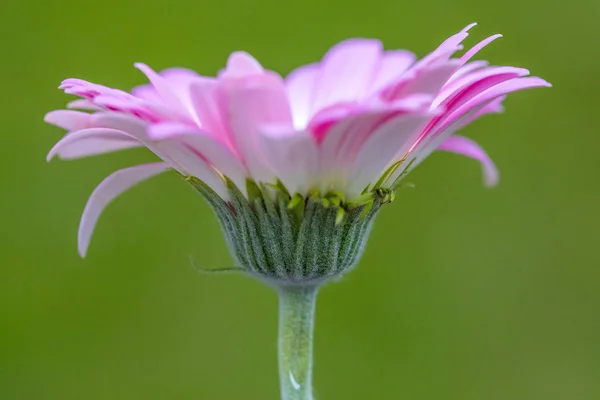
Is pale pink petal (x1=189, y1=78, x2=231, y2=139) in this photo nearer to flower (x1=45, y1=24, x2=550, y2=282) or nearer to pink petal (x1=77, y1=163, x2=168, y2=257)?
flower (x1=45, y1=24, x2=550, y2=282)

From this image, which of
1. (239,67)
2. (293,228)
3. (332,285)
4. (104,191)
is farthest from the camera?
(332,285)

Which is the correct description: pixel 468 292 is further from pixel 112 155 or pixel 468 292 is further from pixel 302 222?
pixel 302 222

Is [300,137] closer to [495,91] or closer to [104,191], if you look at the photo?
[495,91]

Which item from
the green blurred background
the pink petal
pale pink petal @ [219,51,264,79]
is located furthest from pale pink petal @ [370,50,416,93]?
the green blurred background

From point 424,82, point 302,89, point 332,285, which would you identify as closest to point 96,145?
point 302,89

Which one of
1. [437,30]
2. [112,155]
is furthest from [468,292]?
[112,155]

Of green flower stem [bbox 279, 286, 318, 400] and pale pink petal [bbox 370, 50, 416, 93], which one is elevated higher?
pale pink petal [bbox 370, 50, 416, 93]

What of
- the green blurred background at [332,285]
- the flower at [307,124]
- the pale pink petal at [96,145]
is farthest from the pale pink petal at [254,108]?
the green blurred background at [332,285]
